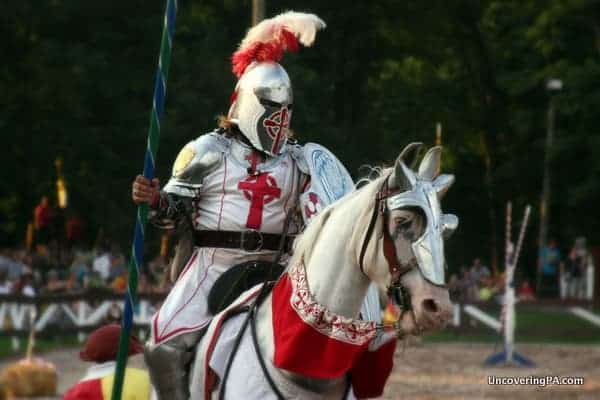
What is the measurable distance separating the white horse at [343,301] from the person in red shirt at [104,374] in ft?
3.83

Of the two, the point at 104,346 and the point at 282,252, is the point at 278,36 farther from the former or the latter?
the point at 104,346

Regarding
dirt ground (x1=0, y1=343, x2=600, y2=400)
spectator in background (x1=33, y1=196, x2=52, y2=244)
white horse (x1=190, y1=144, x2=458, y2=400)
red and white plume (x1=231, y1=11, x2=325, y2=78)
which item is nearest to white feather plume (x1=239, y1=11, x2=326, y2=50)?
red and white plume (x1=231, y1=11, x2=325, y2=78)

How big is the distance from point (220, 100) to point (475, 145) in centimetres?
1508

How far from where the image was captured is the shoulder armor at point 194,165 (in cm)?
870

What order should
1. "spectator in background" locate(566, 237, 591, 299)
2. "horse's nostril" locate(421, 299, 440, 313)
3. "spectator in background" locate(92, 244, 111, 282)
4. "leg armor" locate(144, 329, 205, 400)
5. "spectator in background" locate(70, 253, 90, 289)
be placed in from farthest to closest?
"spectator in background" locate(566, 237, 591, 299) < "spectator in background" locate(92, 244, 111, 282) < "spectator in background" locate(70, 253, 90, 289) < "leg armor" locate(144, 329, 205, 400) < "horse's nostril" locate(421, 299, 440, 313)

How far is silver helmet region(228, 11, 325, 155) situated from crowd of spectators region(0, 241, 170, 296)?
16.6m

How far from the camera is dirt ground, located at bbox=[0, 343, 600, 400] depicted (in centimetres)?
1839

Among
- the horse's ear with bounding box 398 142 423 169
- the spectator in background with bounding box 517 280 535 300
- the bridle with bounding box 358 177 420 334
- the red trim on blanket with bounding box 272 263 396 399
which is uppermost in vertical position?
the horse's ear with bounding box 398 142 423 169

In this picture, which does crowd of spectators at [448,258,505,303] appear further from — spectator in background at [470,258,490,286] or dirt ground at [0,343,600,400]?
dirt ground at [0,343,600,400]

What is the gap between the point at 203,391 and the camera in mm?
8125

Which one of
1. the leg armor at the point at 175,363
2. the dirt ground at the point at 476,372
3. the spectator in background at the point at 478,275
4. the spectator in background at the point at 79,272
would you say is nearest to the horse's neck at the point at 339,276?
the leg armor at the point at 175,363

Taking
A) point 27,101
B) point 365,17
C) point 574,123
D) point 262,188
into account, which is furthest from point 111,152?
point 262,188

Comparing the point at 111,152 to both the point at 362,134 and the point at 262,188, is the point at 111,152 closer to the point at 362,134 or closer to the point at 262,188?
the point at 362,134

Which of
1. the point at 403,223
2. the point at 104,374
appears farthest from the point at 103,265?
the point at 403,223
